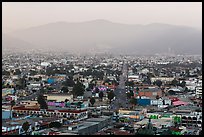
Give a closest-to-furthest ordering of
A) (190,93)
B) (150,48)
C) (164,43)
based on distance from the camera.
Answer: (190,93) → (150,48) → (164,43)

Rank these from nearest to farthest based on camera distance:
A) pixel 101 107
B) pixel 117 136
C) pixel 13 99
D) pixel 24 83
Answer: pixel 117 136
pixel 101 107
pixel 13 99
pixel 24 83

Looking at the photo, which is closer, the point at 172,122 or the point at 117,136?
the point at 117,136

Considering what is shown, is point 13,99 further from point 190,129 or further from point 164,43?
point 164,43

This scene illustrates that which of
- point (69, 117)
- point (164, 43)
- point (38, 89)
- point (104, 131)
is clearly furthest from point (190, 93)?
point (164, 43)

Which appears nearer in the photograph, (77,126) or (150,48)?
(77,126)

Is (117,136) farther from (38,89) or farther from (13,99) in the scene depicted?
(38,89)

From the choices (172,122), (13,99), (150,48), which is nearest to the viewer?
(172,122)

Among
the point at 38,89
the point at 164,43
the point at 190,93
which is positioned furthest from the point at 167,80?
the point at 164,43

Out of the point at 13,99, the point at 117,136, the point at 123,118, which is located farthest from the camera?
the point at 13,99

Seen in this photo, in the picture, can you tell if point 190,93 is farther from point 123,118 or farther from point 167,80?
point 123,118
